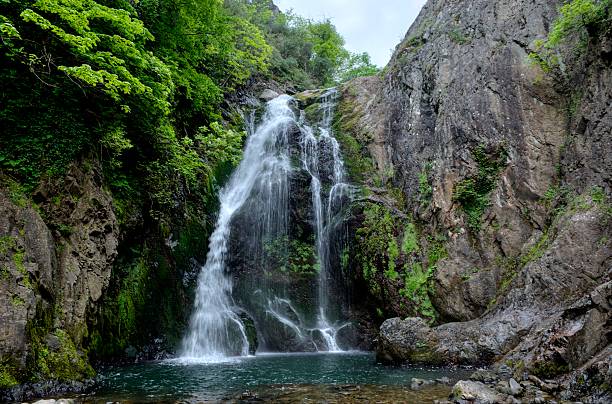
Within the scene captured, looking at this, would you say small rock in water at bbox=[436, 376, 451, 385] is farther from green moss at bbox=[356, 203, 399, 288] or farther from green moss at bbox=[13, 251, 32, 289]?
green moss at bbox=[13, 251, 32, 289]

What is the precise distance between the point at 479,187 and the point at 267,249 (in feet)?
27.4

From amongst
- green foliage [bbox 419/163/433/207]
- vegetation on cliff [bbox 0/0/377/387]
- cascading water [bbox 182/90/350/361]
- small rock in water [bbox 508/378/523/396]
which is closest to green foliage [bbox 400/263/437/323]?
green foliage [bbox 419/163/433/207]

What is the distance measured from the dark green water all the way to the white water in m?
A: 1.77

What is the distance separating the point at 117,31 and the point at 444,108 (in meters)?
11.9

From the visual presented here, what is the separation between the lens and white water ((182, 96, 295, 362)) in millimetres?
Result: 13352

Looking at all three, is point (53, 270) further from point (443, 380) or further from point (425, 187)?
point (425, 187)

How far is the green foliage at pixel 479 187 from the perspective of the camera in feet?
44.7

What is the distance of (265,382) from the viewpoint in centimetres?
839

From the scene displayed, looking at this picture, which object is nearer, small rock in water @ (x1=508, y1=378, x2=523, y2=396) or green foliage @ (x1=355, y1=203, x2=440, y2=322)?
small rock in water @ (x1=508, y1=378, x2=523, y2=396)

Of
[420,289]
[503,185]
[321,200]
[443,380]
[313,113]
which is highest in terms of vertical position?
[313,113]

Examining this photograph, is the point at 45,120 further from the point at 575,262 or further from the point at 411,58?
the point at 411,58

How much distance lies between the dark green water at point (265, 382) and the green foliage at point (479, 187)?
19.3 feet

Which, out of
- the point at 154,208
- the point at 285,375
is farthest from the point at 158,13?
the point at 285,375

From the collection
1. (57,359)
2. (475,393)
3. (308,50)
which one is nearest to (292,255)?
(57,359)
